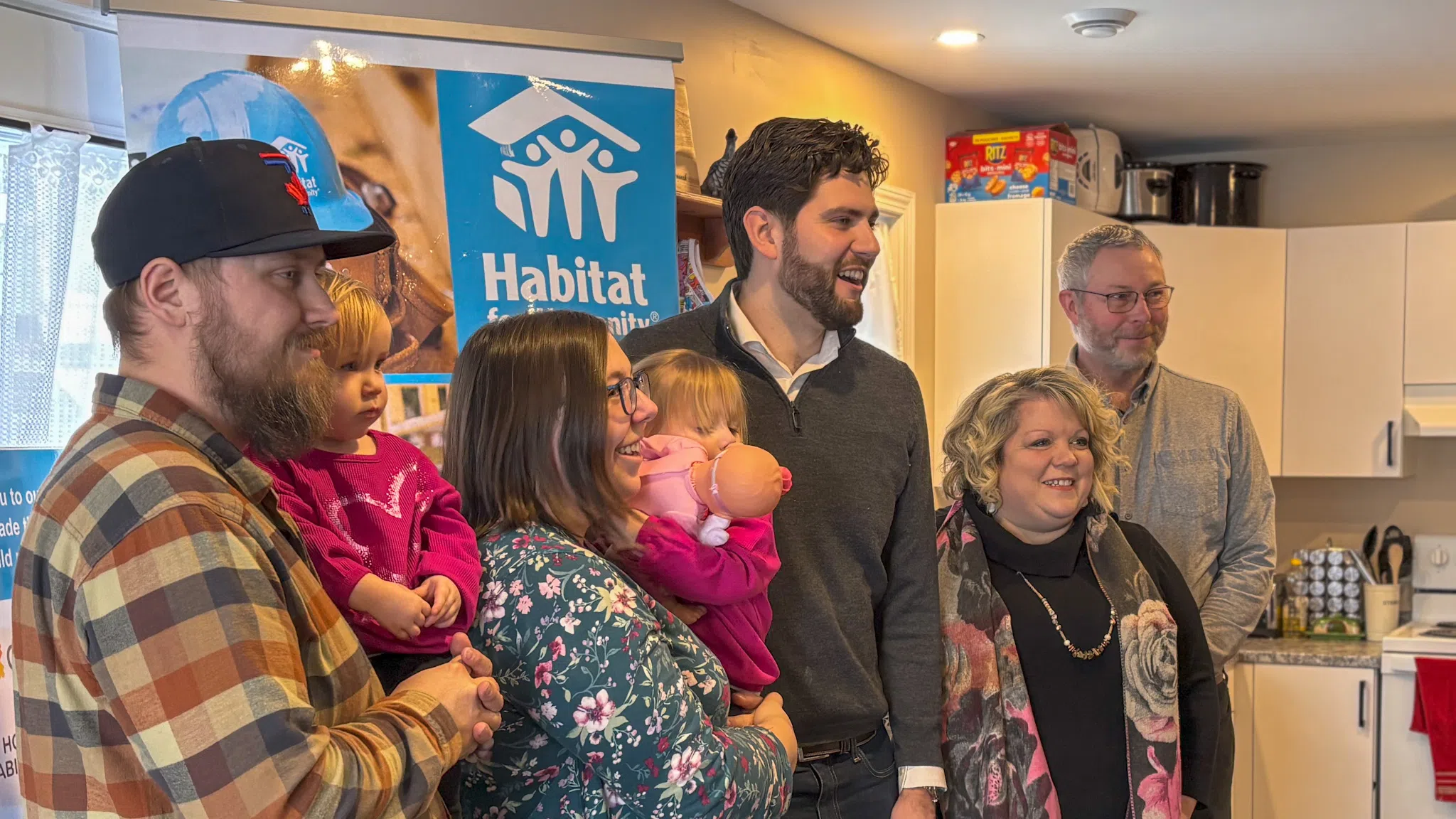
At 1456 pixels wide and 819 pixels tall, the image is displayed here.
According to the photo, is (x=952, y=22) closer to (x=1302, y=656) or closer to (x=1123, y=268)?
(x=1123, y=268)

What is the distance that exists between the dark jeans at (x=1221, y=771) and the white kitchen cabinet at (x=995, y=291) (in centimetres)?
214

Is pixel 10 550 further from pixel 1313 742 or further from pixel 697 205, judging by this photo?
pixel 1313 742

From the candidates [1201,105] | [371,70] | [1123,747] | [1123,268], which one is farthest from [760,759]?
[1201,105]

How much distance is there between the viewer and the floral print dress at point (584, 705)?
121 cm

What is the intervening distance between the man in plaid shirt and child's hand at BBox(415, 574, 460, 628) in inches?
4.1

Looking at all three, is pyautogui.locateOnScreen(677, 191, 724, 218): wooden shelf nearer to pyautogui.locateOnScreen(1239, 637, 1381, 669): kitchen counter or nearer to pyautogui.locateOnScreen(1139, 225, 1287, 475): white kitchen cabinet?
pyautogui.locateOnScreen(1239, 637, 1381, 669): kitchen counter

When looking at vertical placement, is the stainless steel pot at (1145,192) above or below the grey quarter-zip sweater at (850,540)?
above

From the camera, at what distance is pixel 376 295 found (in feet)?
6.82

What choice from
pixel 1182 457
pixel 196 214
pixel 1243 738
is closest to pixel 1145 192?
pixel 1243 738

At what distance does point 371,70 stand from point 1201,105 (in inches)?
134

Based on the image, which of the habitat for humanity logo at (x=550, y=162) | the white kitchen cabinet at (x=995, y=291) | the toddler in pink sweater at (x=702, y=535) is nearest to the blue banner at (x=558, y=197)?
the habitat for humanity logo at (x=550, y=162)

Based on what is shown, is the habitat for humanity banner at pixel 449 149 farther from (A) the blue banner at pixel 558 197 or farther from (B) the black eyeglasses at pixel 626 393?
(B) the black eyeglasses at pixel 626 393

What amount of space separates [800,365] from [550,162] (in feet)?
2.31

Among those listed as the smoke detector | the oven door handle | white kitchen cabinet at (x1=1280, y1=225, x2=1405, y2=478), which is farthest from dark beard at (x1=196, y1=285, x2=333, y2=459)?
white kitchen cabinet at (x1=1280, y1=225, x2=1405, y2=478)
